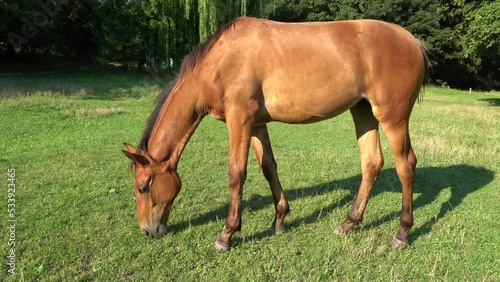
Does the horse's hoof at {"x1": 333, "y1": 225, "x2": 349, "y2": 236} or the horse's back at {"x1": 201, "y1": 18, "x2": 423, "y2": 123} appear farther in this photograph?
the horse's hoof at {"x1": 333, "y1": 225, "x2": 349, "y2": 236}

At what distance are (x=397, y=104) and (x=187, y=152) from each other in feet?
15.9

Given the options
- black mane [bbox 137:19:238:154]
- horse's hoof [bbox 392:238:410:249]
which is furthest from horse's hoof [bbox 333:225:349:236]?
black mane [bbox 137:19:238:154]

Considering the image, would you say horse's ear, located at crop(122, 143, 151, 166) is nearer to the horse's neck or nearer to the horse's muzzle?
the horse's neck

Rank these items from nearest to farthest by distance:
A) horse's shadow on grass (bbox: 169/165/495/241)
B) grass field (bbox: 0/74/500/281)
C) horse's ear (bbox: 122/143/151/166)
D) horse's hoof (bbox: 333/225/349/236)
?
grass field (bbox: 0/74/500/281) → horse's ear (bbox: 122/143/151/166) → horse's hoof (bbox: 333/225/349/236) → horse's shadow on grass (bbox: 169/165/495/241)

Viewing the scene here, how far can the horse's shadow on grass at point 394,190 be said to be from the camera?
14.4 feet

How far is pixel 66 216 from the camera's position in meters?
4.30

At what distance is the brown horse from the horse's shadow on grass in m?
0.71

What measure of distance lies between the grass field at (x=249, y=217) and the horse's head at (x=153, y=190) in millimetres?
207

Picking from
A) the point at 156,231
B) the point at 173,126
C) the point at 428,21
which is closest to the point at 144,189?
the point at 156,231

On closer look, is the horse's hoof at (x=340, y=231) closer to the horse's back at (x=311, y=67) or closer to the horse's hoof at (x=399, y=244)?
the horse's hoof at (x=399, y=244)

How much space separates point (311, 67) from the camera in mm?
3600

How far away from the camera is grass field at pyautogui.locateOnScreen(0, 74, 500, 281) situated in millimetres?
3326

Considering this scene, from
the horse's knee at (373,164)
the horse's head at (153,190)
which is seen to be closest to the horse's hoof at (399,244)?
the horse's knee at (373,164)

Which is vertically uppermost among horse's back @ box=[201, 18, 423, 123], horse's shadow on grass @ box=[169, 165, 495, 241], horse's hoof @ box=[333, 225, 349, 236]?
horse's back @ box=[201, 18, 423, 123]
